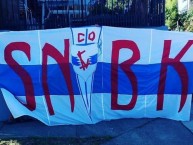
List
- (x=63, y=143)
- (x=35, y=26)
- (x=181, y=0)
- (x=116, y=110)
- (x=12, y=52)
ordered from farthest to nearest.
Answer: (x=181, y=0) → (x=35, y=26) → (x=116, y=110) → (x=12, y=52) → (x=63, y=143)

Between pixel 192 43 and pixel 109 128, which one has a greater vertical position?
pixel 192 43

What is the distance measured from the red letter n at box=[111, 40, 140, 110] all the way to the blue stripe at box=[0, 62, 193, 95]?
0.16 feet

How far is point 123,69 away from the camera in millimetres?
5586

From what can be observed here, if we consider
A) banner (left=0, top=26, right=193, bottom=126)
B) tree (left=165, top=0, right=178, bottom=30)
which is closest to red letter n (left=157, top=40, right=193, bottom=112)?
banner (left=0, top=26, right=193, bottom=126)

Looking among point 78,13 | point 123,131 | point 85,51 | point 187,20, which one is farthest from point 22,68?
point 187,20

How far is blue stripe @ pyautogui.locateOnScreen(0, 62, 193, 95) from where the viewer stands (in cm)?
541

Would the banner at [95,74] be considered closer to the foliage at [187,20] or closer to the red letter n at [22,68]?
the red letter n at [22,68]

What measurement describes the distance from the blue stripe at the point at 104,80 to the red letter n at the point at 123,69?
0.05 metres

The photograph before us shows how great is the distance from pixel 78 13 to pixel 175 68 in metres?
1.88

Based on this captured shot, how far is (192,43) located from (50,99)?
2355 mm

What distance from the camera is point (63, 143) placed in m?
4.89

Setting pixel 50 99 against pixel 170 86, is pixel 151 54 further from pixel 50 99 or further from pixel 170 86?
pixel 50 99

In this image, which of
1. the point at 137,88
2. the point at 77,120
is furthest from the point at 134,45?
the point at 77,120

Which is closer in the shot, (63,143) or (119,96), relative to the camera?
(63,143)
